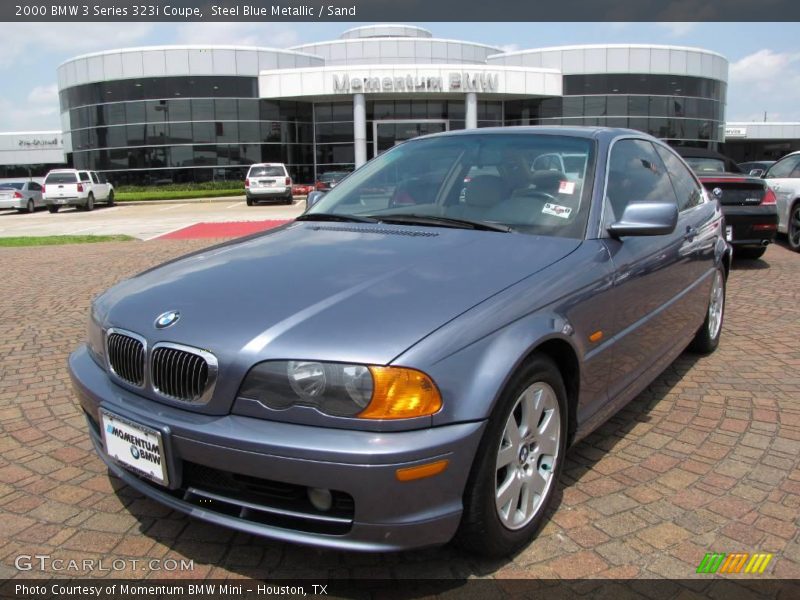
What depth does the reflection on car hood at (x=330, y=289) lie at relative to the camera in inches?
85.3

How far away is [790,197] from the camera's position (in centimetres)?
1043

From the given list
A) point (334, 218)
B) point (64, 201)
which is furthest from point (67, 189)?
point (334, 218)

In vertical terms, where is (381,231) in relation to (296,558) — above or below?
above

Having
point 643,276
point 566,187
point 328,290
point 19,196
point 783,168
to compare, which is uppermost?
point 783,168

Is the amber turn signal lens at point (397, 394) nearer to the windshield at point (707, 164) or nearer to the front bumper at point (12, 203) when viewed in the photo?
the windshield at point (707, 164)

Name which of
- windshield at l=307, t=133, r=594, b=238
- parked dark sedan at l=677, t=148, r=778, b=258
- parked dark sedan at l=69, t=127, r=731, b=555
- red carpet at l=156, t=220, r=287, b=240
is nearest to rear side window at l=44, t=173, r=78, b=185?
red carpet at l=156, t=220, r=287, b=240

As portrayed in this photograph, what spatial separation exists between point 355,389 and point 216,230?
1493 cm

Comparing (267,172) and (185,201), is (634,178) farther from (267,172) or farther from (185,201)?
(185,201)

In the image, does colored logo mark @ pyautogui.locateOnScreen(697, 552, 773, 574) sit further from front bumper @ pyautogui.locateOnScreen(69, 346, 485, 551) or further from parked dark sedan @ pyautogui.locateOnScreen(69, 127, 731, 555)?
front bumper @ pyautogui.locateOnScreen(69, 346, 485, 551)

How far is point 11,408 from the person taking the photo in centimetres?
413

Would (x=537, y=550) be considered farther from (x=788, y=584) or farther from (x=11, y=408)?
(x=11, y=408)

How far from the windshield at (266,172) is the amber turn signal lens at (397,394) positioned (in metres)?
26.4

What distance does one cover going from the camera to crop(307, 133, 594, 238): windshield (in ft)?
10.5

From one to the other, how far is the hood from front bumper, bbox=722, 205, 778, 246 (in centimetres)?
655
